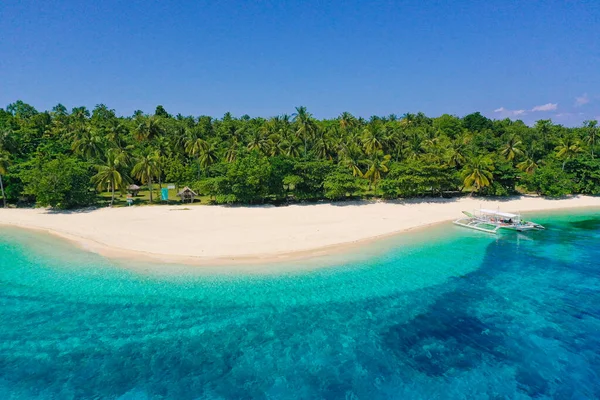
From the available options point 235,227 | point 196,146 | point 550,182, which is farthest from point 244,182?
point 550,182

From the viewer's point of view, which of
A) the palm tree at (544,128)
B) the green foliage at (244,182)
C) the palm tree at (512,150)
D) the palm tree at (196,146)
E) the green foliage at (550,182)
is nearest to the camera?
the green foliage at (244,182)

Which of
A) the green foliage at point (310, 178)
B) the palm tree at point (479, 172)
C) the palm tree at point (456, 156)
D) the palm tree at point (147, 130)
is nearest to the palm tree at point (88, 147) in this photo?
the palm tree at point (147, 130)

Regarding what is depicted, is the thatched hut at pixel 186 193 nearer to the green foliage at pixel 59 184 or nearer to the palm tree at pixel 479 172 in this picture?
the green foliage at pixel 59 184

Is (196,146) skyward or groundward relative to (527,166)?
skyward

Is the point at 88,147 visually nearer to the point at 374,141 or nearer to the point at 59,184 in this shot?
the point at 59,184

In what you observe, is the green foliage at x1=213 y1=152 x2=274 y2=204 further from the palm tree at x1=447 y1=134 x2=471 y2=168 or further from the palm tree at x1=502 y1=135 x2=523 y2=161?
the palm tree at x1=502 y1=135 x2=523 y2=161

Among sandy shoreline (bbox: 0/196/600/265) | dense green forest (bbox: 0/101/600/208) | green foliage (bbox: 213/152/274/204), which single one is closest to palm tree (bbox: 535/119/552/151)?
dense green forest (bbox: 0/101/600/208)
